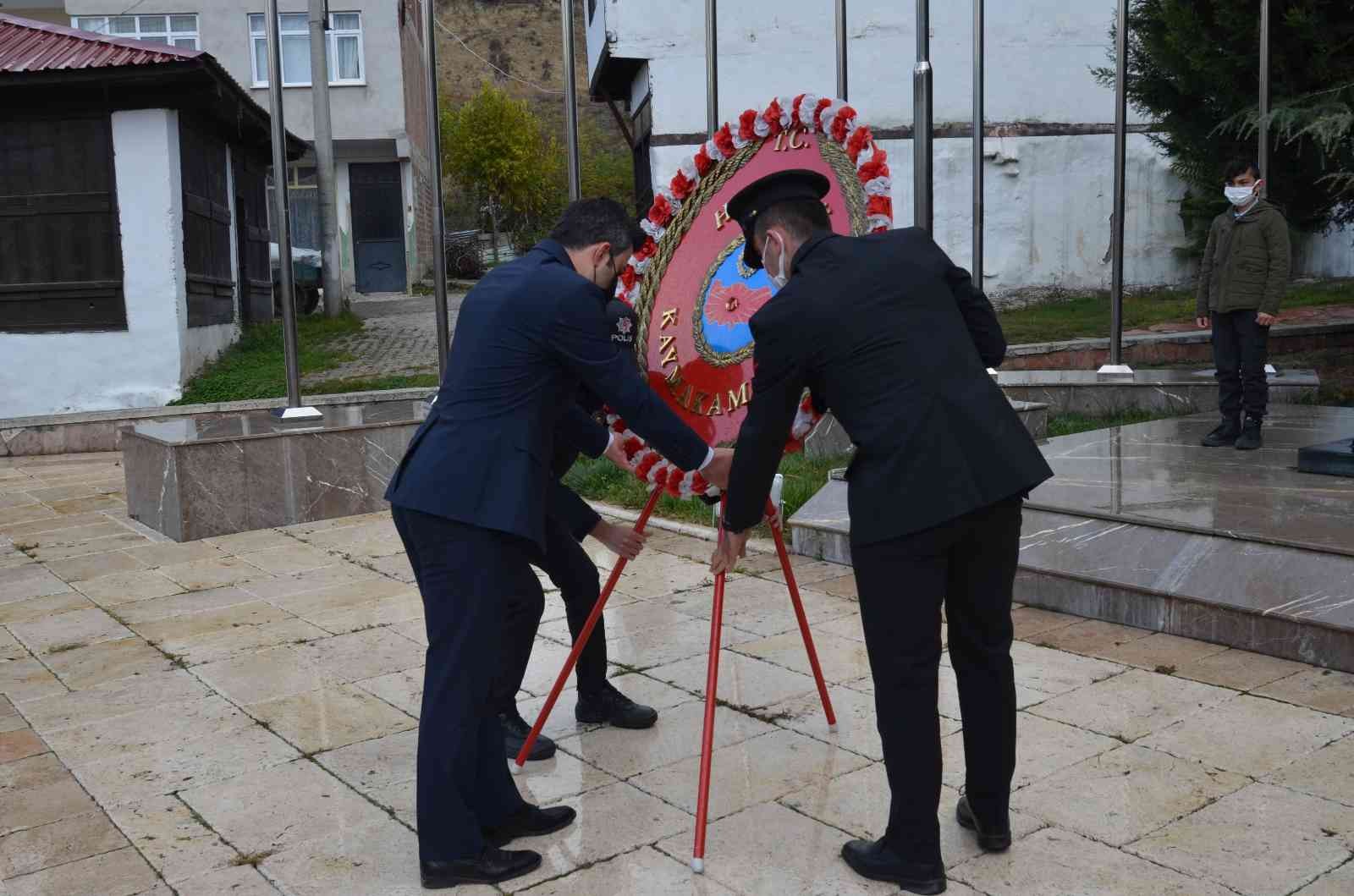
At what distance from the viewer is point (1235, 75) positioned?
12.0 m

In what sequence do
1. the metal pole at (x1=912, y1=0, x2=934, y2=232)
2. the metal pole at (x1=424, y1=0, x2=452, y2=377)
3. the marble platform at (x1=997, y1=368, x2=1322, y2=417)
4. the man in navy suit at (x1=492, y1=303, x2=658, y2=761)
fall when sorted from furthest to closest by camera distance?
the marble platform at (x1=997, y1=368, x2=1322, y2=417), the metal pole at (x1=424, y1=0, x2=452, y2=377), the metal pole at (x1=912, y1=0, x2=934, y2=232), the man in navy suit at (x1=492, y1=303, x2=658, y2=761)

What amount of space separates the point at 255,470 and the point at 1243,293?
6.45m

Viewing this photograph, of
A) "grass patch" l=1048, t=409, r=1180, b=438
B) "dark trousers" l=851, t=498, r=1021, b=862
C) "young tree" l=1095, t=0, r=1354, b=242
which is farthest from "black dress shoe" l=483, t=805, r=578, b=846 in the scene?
"young tree" l=1095, t=0, r=1354, b=242

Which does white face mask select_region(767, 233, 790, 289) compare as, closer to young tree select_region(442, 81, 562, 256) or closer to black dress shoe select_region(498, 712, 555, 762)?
black dress shoe select_region(498, 712, 555, 762)

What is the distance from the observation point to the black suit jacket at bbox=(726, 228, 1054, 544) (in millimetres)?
3209

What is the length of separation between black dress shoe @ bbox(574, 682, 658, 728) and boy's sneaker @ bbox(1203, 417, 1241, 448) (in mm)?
5392

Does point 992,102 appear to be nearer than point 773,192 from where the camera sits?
No

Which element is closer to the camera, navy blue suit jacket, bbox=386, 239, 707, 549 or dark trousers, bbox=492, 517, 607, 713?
navy blue suit jacket, bbox=386, 239, 707, 549

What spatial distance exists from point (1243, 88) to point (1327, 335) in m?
3.51

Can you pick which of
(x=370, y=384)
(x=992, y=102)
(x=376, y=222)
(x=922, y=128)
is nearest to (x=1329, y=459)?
(x=922, y=128)

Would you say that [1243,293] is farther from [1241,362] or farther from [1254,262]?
[1241,362]

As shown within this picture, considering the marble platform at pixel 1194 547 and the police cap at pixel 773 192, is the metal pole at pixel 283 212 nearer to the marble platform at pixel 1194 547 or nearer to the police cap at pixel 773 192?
the marble platform at pixel 1194 547

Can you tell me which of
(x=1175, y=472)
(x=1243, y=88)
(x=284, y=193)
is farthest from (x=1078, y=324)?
(x=284, y=193)

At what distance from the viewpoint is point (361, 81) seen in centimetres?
2667
